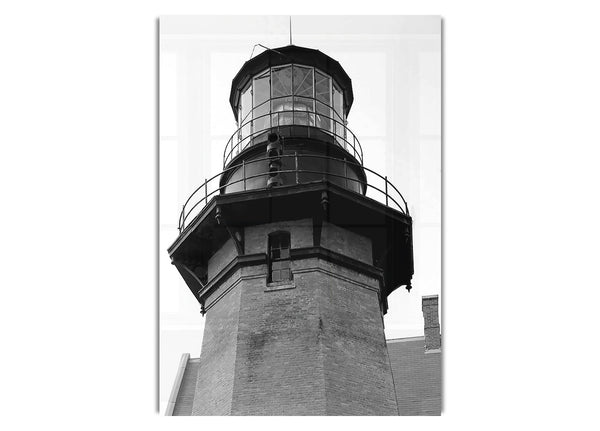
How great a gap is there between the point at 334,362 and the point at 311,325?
532 mm

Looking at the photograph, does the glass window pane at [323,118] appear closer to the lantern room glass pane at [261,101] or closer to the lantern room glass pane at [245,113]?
the lantern room glass pane at [261,101]

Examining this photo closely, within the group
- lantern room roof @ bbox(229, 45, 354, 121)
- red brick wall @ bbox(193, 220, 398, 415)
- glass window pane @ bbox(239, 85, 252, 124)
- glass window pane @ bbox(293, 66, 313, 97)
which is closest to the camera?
red brick wall @ bbox(193, 220, 398, 415)

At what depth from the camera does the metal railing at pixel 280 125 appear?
12.6 metres

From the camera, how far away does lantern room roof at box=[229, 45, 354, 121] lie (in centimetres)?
1271

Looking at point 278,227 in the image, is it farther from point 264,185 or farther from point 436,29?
point 436,29

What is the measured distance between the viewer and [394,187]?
1207 centimetres

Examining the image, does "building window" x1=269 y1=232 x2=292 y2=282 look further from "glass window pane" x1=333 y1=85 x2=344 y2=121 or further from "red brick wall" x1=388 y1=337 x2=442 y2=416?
"red brick wall" x1=388 y1=337 x2=442 y2=416

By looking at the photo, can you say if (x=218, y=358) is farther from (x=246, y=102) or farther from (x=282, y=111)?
(x=246, y=102)

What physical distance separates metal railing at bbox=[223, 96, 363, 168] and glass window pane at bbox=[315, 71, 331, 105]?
0.09m

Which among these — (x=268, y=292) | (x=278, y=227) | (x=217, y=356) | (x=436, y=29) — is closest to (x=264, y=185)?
(x=278, y=227)

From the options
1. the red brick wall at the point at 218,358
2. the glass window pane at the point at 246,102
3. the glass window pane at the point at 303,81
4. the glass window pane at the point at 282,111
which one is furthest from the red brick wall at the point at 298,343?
the glass window pane at the point at 303,81

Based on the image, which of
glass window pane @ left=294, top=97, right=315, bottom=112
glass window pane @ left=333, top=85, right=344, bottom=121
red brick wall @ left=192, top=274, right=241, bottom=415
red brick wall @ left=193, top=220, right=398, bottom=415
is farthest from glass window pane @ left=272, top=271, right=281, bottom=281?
glass window pane @ left=333, top=85, right=344, bottom=121

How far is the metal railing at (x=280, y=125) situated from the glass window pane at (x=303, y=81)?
0.11 m

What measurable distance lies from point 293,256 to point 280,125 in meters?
2.01
